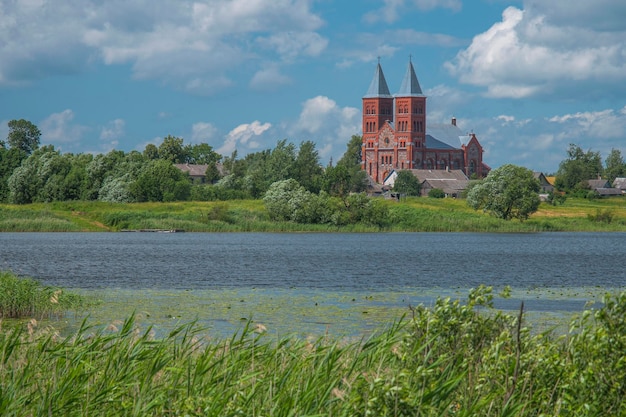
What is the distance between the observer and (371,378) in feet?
31.4

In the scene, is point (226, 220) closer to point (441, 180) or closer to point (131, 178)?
point (131, 178)

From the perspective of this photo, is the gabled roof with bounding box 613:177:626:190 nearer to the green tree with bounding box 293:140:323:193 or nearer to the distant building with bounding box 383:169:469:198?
the distant building with bounding box 383:169:469:198

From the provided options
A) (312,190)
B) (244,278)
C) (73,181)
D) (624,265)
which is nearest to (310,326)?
(244,278)

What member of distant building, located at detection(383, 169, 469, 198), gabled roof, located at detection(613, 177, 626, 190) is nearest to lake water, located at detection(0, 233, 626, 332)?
distant building, located at detection(383, 169, 469, 198)

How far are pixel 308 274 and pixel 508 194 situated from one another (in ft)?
210

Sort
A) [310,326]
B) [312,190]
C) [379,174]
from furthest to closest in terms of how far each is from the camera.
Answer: [379,174]
[312,190]
[310,326]

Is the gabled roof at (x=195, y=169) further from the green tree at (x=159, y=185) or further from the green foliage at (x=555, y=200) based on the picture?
the green foliage at (x=555, y=200)

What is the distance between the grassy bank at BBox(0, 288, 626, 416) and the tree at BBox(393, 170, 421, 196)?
14816 centimetres

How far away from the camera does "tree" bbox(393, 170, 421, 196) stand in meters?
159

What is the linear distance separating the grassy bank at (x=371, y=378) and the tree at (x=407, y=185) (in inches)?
5833

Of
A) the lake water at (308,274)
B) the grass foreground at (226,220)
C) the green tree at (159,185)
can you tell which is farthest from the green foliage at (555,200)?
the lake water at (308,274)

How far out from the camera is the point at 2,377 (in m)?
10.5

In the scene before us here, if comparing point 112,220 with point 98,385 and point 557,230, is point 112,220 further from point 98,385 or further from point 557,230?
point 98,385

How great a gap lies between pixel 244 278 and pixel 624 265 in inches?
905
